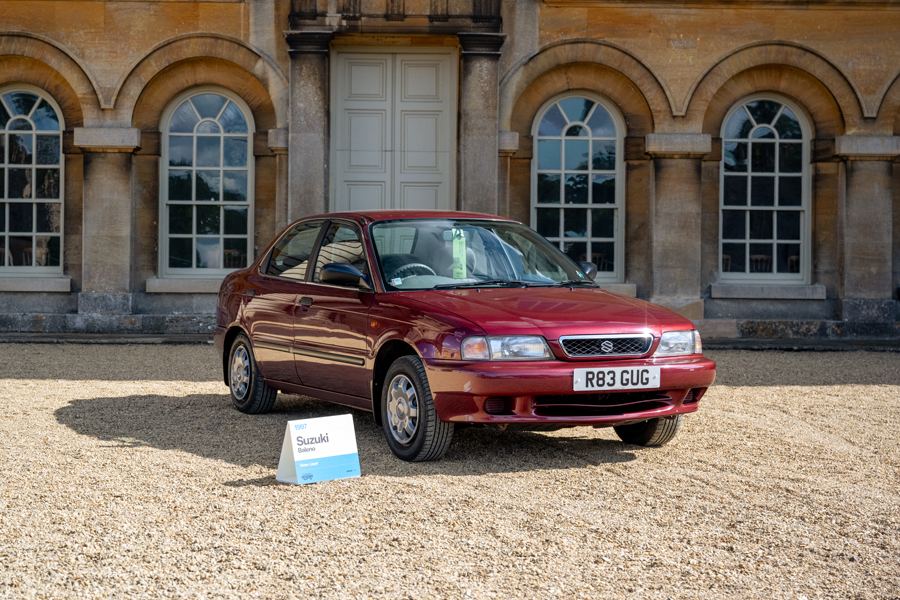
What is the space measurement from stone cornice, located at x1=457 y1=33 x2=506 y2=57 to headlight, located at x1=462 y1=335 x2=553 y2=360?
9353mm

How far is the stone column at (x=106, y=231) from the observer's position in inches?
572

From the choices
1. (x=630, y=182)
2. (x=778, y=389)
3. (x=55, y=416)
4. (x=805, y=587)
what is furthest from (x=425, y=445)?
(x=630, y=182)

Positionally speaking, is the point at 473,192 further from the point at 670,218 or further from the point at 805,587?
the point at 805,587

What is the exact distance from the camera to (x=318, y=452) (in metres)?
5.26

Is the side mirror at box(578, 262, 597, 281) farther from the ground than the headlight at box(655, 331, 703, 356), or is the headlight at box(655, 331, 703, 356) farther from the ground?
the side mirror at box(578, 262, 597, 281)

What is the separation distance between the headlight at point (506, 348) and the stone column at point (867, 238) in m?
10.6

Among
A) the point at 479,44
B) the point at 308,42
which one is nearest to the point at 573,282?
the point at 479,44

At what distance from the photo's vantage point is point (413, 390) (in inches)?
227

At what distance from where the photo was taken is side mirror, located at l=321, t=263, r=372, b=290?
6281 mm

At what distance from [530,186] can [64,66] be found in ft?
22.6

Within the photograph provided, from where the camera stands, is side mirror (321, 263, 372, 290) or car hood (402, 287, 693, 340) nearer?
car hood (402, 287, 693, 340)

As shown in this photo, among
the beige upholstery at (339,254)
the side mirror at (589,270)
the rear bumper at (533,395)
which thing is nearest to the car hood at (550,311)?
the rear bumper at (533,395)

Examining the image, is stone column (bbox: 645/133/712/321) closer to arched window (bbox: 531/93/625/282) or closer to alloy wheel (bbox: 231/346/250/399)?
arched window (bbox: 531/93/625/282)

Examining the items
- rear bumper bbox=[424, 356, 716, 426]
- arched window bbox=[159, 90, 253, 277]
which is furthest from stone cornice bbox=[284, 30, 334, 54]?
rear bumper bbox=[424, 356, 716, 426]
